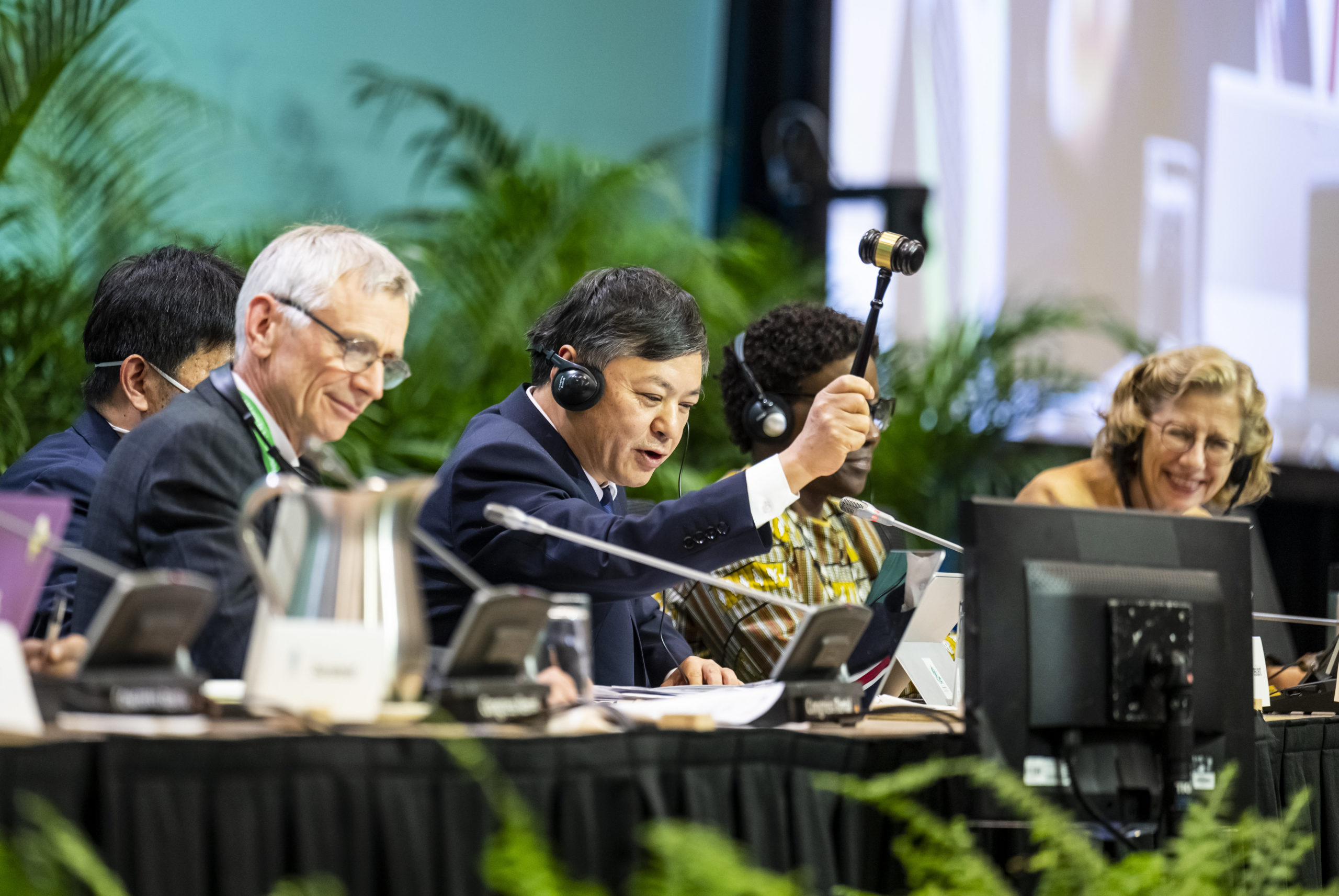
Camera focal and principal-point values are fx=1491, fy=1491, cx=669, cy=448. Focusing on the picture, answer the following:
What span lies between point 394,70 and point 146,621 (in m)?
4.01

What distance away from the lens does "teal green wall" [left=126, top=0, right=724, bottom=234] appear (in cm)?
454

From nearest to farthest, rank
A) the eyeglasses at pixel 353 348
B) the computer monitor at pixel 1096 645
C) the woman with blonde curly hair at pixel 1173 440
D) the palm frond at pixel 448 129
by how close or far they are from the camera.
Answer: the computer monitor at pixel 1096 645 < the eyeglasses at pixel 353 348 < the woman with blonde curly hair at pixel 1173 440 < the palm frond at pixel 448 129

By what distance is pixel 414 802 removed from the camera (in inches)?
51.4

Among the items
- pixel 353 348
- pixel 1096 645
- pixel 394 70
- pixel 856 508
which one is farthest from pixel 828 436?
pixel 394 70

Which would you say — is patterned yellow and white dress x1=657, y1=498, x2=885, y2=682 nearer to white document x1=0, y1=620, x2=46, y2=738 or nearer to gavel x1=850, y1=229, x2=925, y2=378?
gavel x1=850, y1=229, x2=925, y2=378

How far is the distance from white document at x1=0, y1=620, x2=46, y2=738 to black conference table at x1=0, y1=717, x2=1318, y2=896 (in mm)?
43

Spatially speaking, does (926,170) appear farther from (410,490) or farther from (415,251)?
(410,490)

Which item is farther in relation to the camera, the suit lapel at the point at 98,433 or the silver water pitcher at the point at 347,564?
the suit lapel at the point at 98,433

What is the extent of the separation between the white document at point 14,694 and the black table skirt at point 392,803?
0.05m

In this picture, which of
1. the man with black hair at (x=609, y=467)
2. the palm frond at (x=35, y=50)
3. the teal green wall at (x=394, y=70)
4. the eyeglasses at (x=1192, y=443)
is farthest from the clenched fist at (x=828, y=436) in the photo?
the teal green wall at (x=394, y=70)

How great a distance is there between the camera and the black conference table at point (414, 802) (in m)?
1.22

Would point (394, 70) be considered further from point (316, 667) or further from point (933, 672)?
point (316, 667)

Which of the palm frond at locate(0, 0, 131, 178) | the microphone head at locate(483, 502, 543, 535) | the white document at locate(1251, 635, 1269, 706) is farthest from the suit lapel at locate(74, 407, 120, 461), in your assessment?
the white document at locate(1251, 635, 1269, 706)

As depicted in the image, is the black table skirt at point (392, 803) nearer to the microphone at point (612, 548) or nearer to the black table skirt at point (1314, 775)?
the microphone at point (612, 548)
